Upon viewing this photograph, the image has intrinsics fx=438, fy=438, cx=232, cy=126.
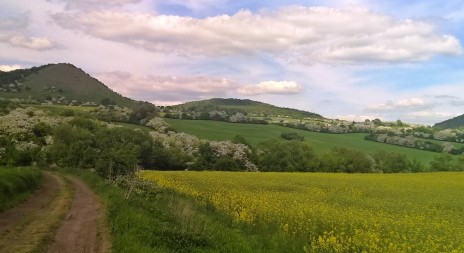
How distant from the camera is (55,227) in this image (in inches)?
605

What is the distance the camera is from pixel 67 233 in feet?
47.5

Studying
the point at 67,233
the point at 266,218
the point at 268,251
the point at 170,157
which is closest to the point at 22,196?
the point at 67,233

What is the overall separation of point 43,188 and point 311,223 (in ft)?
64.6

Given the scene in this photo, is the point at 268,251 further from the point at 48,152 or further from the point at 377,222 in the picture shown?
the point at 48,152

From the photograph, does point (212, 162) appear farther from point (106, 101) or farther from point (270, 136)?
point (106, 101)

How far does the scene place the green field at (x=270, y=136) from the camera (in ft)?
348

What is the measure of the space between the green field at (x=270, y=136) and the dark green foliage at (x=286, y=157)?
11806mm

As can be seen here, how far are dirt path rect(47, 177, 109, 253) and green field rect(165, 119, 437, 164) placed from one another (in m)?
82.5

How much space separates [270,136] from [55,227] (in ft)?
338

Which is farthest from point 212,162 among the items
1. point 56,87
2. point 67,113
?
point 56,87

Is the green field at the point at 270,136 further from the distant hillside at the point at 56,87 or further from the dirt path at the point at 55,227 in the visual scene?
the dirt path at the point at 55,227

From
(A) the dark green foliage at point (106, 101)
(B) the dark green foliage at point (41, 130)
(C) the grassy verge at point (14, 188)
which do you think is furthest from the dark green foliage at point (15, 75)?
(C) the grassy verge at point (14, 188)

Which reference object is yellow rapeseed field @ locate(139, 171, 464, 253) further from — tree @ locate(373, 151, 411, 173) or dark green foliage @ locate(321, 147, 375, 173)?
tree @ locate(373, 151, 411, 173)

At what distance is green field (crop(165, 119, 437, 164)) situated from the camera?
106m
